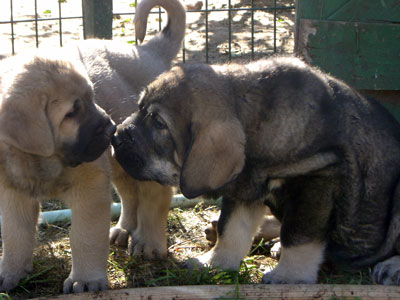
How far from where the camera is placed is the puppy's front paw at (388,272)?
14.2ft

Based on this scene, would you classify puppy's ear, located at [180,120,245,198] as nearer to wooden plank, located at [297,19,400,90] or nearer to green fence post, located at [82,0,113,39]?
wooden plank, located at [297,19,400,90]

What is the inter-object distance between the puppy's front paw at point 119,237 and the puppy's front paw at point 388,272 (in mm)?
1837

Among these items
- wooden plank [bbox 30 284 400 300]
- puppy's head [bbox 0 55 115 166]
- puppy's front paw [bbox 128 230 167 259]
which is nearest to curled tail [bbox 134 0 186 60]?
puppy's head [bbox 0 55 115 166]

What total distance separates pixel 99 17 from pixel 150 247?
8.12 ft

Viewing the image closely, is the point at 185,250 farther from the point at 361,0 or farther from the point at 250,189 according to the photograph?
the point at 361,0

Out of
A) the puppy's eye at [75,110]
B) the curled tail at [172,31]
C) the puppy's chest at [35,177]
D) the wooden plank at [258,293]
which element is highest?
the curled tail at [172,31]

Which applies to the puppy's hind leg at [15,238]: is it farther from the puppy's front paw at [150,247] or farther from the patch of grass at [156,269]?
the puppy's front paw at [150,247]

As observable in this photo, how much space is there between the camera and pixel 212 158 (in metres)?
3.89

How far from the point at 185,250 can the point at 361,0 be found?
2.63 meters

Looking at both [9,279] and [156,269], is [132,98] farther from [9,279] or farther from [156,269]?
[9,279]

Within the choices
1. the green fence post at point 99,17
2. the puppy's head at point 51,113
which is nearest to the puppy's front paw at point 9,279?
the puppy's head at point 51,113

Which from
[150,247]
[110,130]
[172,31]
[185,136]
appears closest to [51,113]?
[110,130]

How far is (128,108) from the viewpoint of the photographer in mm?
4965

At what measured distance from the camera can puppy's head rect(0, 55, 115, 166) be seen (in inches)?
152
